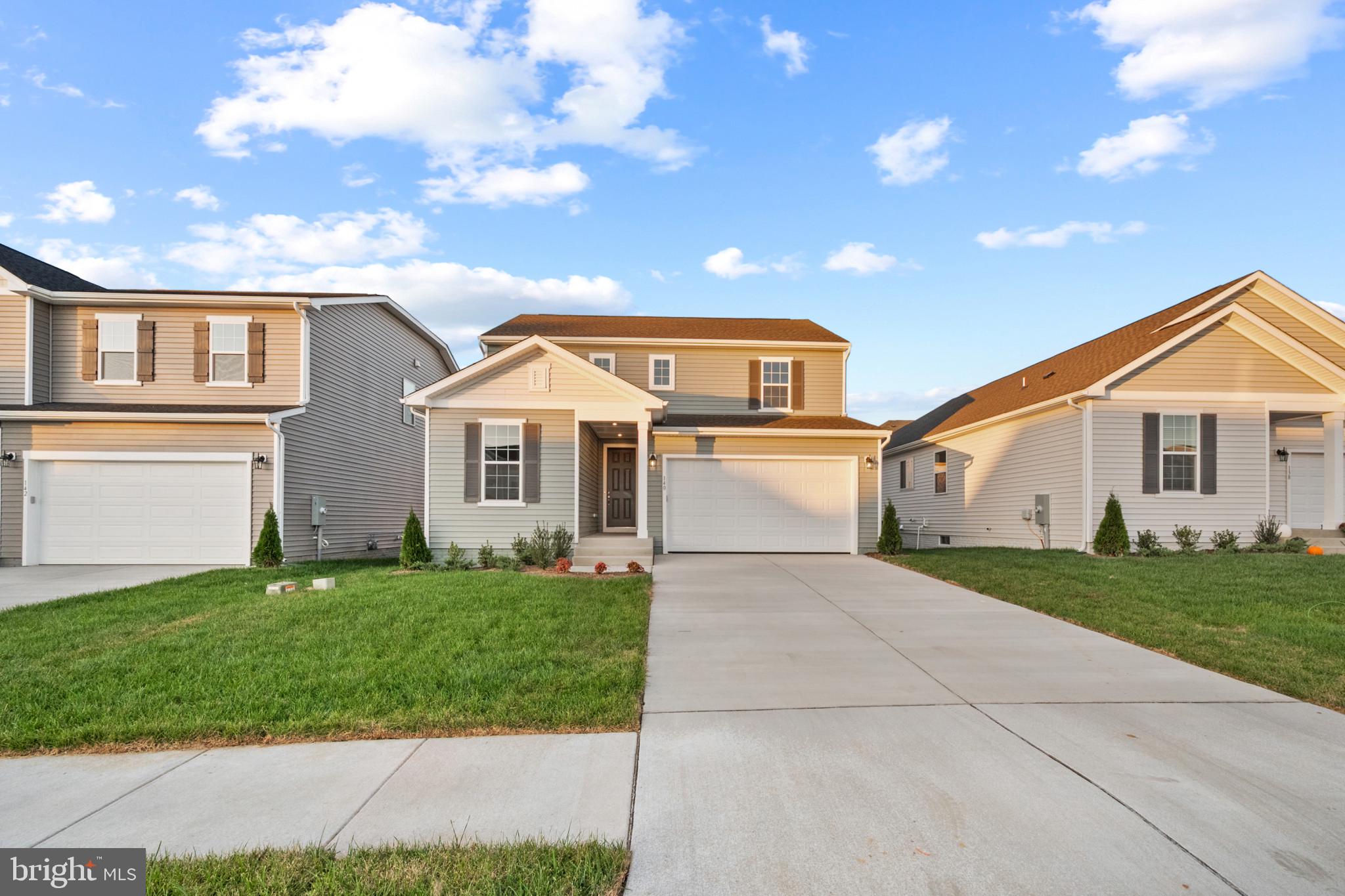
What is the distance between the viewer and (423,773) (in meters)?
3.97

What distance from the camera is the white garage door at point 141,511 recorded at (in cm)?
1403

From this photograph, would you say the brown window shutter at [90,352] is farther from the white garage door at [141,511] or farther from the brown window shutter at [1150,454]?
the brown window shutter at [1150,454]

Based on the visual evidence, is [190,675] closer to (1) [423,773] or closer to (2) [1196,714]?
(1) [423,773]

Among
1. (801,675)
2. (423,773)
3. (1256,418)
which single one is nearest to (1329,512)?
(1256,418)

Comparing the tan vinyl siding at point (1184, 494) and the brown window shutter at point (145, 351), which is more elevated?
the brown window shutter at point (145, 351)

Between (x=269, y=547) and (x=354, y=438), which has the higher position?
(x=354, y=438)

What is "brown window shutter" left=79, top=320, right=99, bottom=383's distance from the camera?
1484cm

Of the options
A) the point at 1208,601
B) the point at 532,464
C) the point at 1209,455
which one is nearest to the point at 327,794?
the point at 1208,601

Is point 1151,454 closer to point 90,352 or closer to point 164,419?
point 164,419

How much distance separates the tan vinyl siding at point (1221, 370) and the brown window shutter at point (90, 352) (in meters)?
21.7

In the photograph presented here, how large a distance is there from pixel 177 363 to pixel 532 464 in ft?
25.2

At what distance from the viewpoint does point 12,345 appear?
14.5m

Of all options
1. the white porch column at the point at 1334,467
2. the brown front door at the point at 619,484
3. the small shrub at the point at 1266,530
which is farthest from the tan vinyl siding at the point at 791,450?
the white porch column at the point at 1334,467

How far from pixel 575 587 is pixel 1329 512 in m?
16.6
